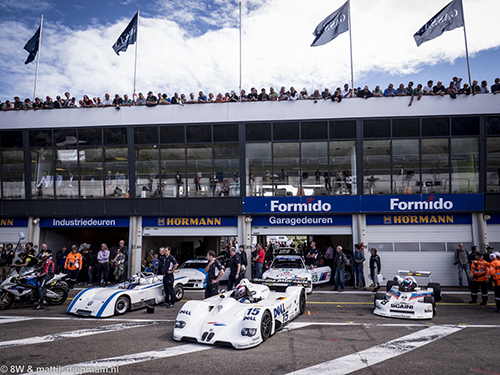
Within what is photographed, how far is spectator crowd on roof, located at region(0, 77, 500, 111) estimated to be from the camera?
17641 mm

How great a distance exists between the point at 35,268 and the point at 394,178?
52.2 feet

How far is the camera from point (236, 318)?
747 centimetres

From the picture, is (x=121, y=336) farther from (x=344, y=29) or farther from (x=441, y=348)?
(x=344, y=29)

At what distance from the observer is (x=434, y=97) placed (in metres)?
17.7

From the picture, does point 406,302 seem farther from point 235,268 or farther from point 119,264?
point 119,264

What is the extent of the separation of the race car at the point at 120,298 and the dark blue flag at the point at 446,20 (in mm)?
17447

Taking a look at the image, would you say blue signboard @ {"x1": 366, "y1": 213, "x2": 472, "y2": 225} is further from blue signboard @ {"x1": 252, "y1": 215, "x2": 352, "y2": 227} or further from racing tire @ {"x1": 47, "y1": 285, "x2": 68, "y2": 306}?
racing tire @ {"x1": 47, "y1": 285, "x2": 68, "y2": 306}

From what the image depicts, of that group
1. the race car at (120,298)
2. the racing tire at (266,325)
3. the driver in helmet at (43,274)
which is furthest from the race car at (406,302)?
the driver in helmet at (43,274)

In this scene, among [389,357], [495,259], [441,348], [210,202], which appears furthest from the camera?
[210,202]

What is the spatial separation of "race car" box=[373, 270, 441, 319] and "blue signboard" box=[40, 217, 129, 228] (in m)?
14.1

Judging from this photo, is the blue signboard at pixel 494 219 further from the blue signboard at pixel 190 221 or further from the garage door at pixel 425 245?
the blue signboard at pixel 190 221

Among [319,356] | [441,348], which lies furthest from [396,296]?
[319,356]

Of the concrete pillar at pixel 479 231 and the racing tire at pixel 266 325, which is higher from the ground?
the concrete pillar at pixel 479 231

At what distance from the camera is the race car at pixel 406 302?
31.5 ft
